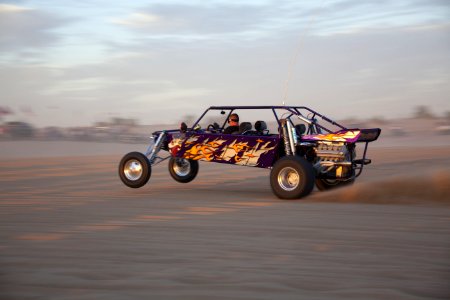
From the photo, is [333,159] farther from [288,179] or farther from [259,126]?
[259,126]

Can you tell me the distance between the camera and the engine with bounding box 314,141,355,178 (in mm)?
11062

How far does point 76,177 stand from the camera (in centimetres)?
1648

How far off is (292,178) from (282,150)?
792mm

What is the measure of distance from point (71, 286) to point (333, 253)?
2447 mm

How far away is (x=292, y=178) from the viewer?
1103cm

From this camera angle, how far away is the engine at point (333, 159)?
11062mm

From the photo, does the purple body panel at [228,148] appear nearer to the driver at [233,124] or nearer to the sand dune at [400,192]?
the driver at [233,124]

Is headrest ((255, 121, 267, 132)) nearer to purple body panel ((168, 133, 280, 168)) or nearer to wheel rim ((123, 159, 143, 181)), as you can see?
purple body panel ((168, 133, 280, 168))

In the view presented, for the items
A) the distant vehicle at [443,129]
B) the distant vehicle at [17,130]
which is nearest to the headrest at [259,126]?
the distant vehicle at [17,130]

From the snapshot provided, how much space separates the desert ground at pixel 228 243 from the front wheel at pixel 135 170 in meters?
0.27

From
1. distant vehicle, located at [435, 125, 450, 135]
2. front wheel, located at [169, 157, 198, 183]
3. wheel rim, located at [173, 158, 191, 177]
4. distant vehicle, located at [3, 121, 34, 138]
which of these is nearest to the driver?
front wheel, located at [169, 157, 198, 183]

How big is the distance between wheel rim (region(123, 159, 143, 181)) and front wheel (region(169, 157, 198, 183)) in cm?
123

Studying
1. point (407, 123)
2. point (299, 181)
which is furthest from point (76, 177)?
point (407, 123)

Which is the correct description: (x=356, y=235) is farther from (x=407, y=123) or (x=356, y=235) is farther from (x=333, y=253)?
(x=407, y=123)
